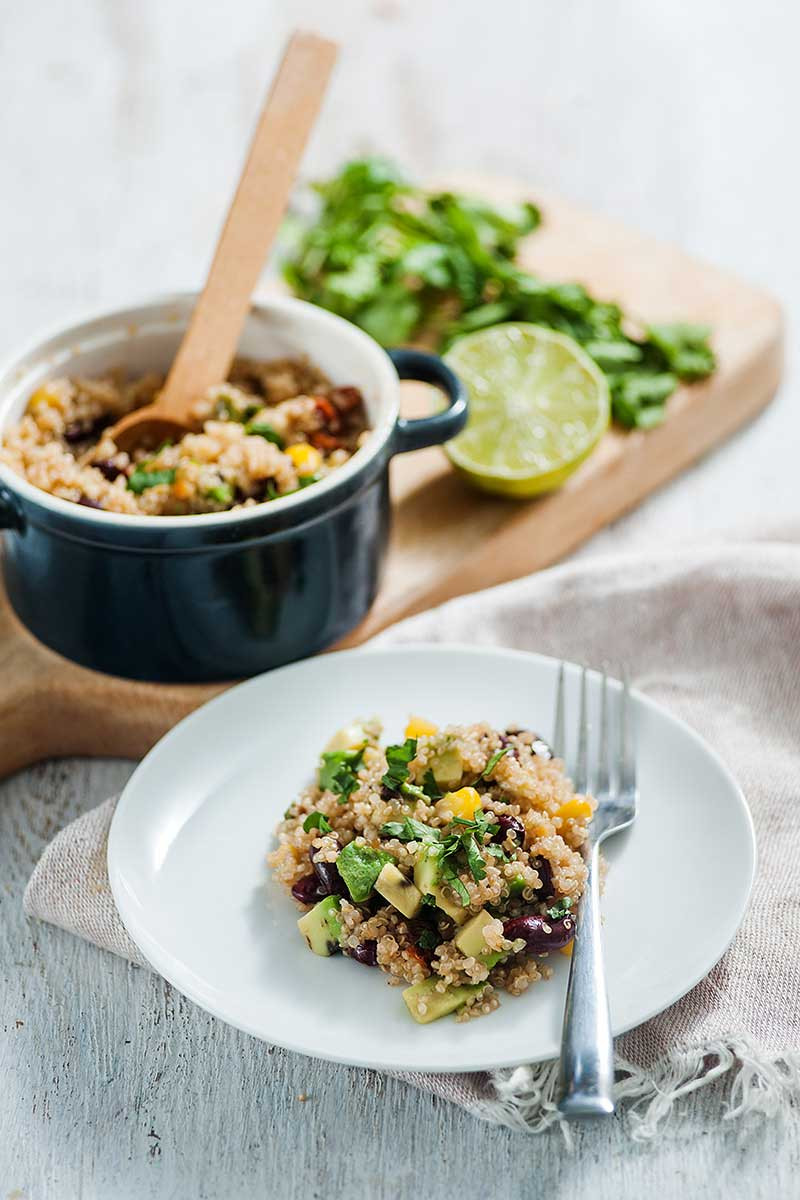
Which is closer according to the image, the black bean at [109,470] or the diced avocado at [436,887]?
the diced avocado at [436,887]

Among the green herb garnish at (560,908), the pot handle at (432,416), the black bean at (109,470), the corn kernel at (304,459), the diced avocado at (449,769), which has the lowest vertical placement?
the black bean at (109,470)

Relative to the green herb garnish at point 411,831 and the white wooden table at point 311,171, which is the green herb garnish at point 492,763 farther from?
the white wooden table at point 311,171

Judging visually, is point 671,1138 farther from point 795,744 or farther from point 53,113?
point 53,113

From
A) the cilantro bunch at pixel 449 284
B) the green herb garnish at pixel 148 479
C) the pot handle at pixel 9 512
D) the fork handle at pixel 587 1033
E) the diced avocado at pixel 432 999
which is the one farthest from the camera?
the cilantro bunch at pixel 449 284

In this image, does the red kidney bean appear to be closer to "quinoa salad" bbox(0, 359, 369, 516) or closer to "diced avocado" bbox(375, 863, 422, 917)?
"diced avocado" bbox(375, 863, 422, 917)

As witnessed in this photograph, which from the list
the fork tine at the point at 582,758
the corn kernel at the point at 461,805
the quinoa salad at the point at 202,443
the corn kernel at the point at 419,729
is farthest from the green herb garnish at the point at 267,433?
the corn kernel at the point at 461,805

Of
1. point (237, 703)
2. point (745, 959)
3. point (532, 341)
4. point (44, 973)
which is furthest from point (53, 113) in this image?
point (745, 959)

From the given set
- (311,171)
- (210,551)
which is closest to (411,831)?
(210,551)

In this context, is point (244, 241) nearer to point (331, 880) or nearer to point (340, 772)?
point (340, 772)
